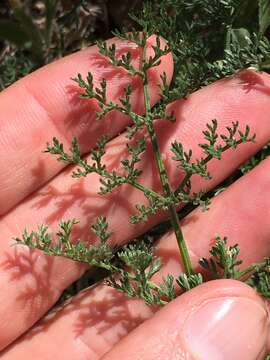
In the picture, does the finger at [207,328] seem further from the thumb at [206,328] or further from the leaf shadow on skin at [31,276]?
the leaf shadow on skin at [31,276]

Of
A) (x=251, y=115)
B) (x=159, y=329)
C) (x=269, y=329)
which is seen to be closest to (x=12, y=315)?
(x=159, y=329)

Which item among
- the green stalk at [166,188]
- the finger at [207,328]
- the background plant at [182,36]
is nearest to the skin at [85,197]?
the background plant at [182,36]

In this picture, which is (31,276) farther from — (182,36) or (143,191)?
(182,36)

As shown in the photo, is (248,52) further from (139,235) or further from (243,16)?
(139,235)

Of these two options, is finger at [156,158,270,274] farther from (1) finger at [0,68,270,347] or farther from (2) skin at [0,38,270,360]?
(1) finger at [0,68,270,347]

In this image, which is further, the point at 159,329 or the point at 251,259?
the point at 251,259

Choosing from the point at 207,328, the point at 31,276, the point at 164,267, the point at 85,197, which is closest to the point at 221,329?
the point at 207,328

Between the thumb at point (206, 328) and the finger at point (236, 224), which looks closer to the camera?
the thumb at point (206, 328)
